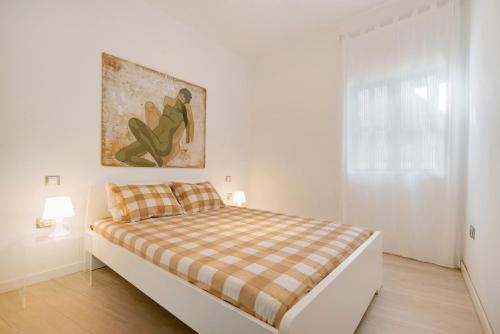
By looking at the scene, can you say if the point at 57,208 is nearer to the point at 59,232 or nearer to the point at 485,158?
the point at 59,232

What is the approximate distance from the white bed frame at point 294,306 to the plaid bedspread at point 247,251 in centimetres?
4

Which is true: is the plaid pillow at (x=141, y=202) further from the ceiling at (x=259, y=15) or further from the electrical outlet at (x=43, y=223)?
the ceiling at (x=259, y=15)

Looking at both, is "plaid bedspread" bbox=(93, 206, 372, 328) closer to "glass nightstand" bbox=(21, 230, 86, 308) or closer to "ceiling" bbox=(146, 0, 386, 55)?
"glass nightstand" bbox=(21, 230, 86, 308)

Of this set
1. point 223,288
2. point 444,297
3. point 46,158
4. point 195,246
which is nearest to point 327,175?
point 444,297

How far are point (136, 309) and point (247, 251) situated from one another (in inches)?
38.5

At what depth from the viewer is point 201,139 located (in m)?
3.41

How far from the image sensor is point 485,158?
167cm

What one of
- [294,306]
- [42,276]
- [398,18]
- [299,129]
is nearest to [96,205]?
[42,276]

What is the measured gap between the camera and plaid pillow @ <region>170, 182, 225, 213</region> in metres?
2.65

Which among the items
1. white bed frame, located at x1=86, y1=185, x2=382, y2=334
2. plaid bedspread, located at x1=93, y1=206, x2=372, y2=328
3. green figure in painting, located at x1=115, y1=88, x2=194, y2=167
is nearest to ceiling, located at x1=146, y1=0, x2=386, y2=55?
green figure in painting, located at x1=115, y1=88, x2=194, y2=167

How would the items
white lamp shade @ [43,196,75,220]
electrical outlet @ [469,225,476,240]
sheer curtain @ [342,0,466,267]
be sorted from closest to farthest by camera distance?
white lamp shade @ [43,196,75,220], electrical outlet @ [469,225,476,240], sheer curtain @ [342,0,466,267]

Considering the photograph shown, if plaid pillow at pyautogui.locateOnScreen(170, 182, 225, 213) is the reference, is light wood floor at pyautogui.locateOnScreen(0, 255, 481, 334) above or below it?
below

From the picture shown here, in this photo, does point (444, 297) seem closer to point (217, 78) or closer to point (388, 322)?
point (388, 322)

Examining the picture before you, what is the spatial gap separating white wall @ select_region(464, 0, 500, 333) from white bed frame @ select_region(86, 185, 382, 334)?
2.10ft
